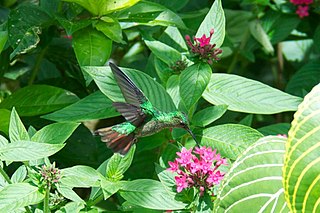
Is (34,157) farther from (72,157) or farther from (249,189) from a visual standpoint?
(72,157)

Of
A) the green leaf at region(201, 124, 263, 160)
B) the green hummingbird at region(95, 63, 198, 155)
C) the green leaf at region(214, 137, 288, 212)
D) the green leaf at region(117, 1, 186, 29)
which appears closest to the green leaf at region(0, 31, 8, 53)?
the green leaf at region(117, 1, 186, 29)

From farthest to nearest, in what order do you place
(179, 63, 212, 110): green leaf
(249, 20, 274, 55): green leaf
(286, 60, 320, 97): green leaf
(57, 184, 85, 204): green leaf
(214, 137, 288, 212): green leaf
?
(249, 20, 274, 55): green leaf → (286, 60, 320, 97): green leaf → (179, 63, 212, 110): green leaf → (57, 184, 85, 204): green leaf → (214, 137, 288, 212): green leaf

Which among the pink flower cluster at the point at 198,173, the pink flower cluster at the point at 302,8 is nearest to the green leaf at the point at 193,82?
the pink flower cluster at the point at 198,173

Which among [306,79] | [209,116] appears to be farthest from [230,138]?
[306,79]

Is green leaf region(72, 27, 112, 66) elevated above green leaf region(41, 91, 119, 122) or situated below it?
above

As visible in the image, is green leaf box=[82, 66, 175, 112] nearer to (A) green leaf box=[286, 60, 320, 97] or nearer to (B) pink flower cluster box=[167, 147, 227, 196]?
(B) pink flower cluster box=[167, 147, 227, 196]

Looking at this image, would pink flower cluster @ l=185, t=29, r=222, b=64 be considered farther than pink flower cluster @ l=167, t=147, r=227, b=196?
Yes
